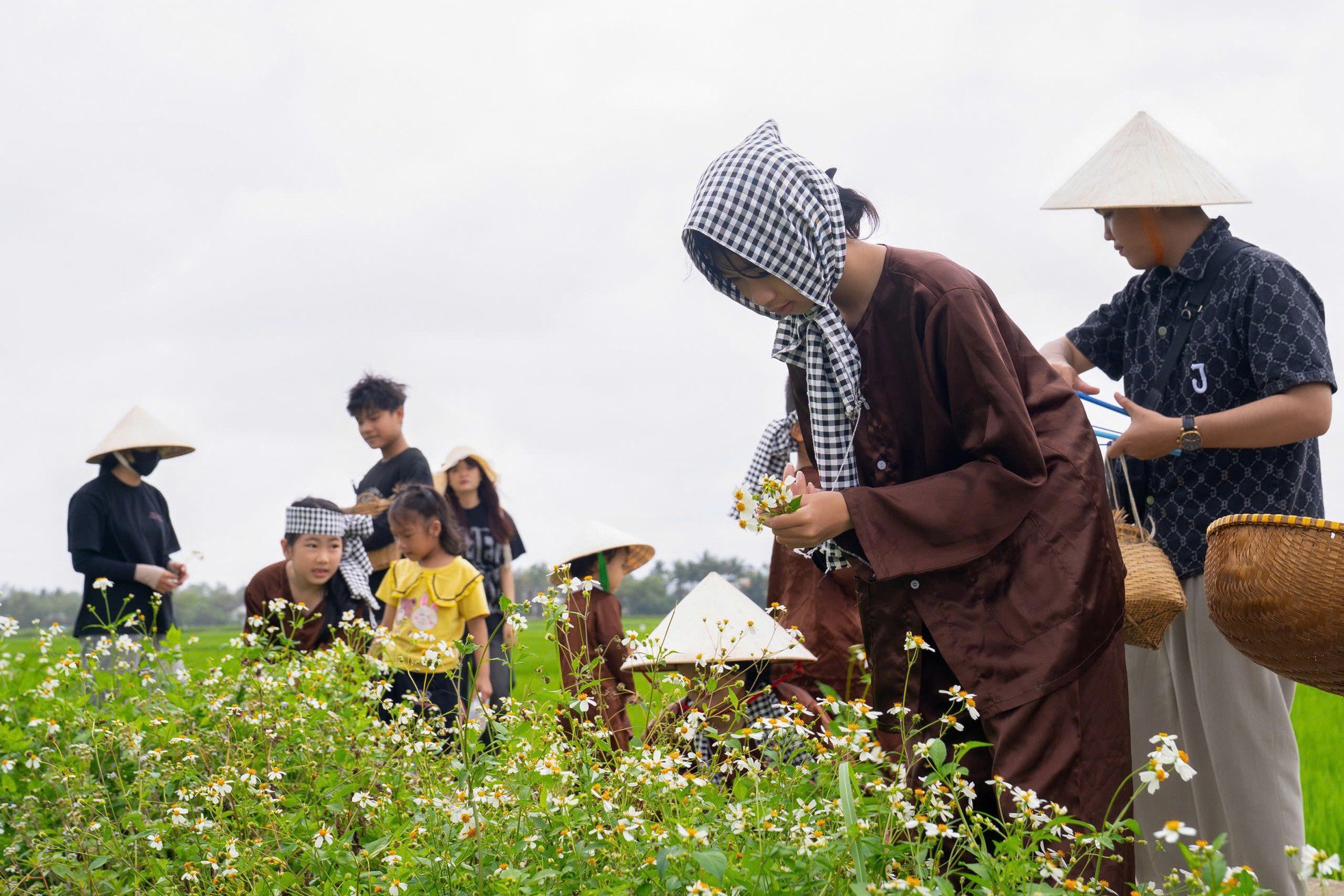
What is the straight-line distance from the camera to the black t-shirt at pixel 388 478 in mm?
6109

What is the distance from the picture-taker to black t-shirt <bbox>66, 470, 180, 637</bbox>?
5.86m

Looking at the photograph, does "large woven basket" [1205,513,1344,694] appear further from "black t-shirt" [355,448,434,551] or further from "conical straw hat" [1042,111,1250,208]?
"black t-shirt" [355,448,434,551]

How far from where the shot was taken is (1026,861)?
1.74 metres

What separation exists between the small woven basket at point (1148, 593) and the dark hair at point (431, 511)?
3390 mm

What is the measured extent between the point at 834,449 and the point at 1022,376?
40cm

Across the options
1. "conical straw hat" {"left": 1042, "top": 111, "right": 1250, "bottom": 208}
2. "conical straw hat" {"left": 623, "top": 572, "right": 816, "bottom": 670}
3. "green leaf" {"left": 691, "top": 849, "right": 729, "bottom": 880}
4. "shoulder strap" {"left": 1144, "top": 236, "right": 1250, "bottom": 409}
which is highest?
"conical straw hat" {"left": 1042, "top": 111, "right": 1250, "bottom": 208}

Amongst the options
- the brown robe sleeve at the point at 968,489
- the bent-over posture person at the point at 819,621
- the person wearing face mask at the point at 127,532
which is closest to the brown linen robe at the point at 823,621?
the bent-over posture person at the point at 819,621

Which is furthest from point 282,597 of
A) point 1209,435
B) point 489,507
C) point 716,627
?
point 1209,435

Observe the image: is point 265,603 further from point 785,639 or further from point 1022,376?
point 1022,376

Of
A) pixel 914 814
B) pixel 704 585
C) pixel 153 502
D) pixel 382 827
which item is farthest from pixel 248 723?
pixel 153 502

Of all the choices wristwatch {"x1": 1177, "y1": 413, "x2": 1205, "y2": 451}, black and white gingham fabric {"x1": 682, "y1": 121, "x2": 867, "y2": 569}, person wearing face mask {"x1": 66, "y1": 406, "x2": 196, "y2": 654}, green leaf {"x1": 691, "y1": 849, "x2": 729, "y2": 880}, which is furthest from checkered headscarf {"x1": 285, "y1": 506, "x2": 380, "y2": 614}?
green leaf {"x1": 691, "y1": 849, "x2": 729, "y2": 880}

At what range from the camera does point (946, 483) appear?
2.27 meters

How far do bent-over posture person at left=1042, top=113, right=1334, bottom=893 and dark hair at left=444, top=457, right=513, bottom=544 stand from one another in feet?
13.0

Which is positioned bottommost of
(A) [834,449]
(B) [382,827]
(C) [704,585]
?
(B) [382,827]
